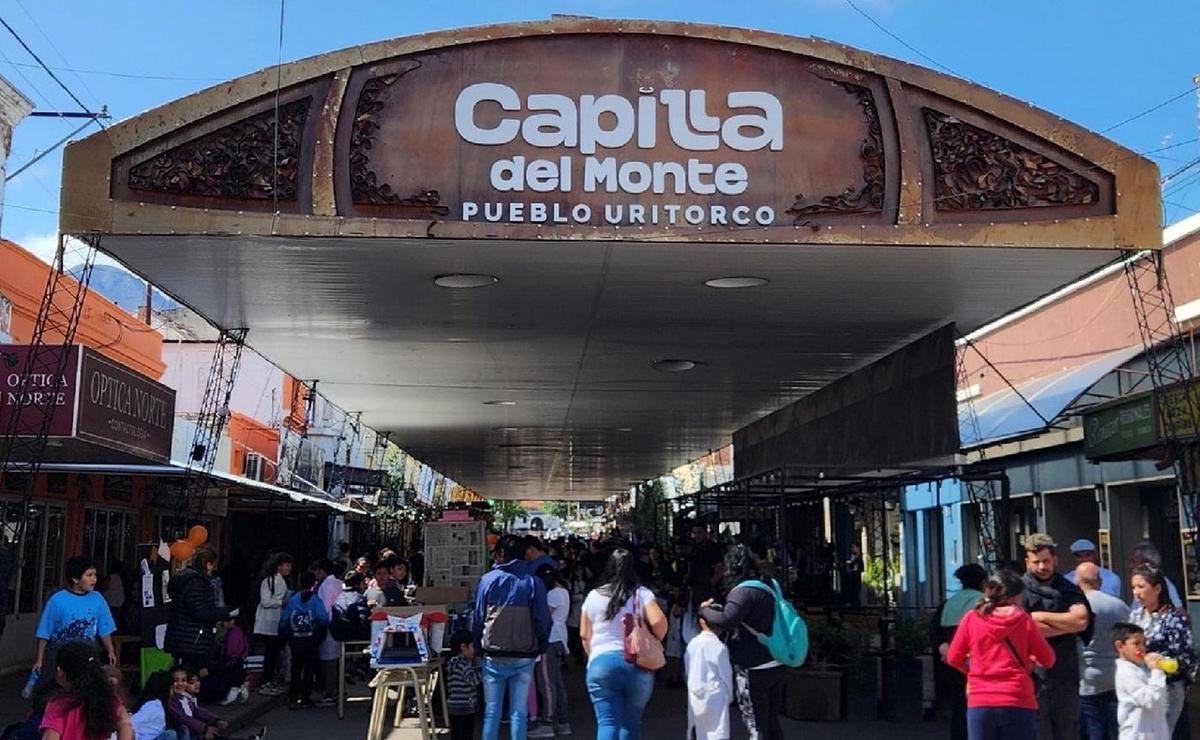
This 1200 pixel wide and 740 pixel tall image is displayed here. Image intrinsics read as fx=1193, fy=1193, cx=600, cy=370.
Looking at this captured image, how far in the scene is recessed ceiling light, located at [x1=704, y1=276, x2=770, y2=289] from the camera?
34.2ft

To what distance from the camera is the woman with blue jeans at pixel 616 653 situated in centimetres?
773

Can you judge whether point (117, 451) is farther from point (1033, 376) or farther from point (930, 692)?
point (1033, 376)

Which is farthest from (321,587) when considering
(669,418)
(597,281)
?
(669,418)

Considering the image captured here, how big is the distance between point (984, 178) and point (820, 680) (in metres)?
5.07

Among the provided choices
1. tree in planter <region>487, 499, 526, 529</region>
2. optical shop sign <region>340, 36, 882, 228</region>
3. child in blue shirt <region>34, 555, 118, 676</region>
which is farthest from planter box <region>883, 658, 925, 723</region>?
tree in planter <region>487, 499, 526, 529</region>

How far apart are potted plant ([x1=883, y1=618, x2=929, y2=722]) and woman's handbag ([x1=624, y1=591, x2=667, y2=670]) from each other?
4.46 metres

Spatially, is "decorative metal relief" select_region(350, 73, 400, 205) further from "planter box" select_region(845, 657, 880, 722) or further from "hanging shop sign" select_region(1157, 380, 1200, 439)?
"planter box" select_region(845, 657, 880, 722)

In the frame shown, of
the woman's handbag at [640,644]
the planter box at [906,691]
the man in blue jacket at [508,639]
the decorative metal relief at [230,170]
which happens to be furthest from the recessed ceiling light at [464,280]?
the planter box at [906,691]

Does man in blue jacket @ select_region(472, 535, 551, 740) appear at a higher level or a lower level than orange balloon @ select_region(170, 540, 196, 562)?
lower

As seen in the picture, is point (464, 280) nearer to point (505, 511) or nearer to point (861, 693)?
point (861, 693)

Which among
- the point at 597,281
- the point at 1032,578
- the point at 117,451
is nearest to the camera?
the point at 1032,578

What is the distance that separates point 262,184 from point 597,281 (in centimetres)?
306

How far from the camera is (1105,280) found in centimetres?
1864

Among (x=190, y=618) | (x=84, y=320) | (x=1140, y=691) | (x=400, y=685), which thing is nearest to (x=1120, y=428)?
(x=1140, y=691)
